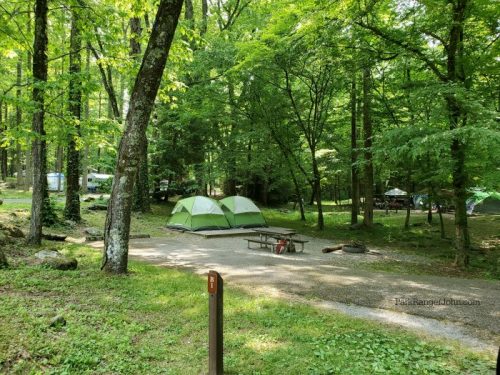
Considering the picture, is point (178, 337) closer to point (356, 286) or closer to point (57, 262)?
point (57, 262)

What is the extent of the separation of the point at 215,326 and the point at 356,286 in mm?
4074

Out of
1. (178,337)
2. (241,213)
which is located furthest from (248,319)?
(241,213)

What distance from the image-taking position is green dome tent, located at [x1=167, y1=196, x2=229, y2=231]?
583 inches

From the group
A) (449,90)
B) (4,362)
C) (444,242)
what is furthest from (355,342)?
(444,242)

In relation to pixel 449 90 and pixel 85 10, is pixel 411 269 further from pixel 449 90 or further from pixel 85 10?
pixel 85 10

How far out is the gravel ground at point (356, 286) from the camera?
16.3 feet

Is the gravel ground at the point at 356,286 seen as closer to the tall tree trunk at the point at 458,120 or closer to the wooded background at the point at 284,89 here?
the tall tree trunk at the point at 458,120

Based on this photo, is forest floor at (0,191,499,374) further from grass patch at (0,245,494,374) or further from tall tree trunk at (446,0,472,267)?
tall tree trunk at (446,0,472,267)

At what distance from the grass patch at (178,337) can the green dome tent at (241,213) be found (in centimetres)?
1000

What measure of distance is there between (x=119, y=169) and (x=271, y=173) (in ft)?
58.0

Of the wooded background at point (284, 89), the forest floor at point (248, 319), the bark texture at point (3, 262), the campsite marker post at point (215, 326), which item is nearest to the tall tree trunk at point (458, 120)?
the wooded background at point (284, 89)

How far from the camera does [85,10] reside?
865 cm

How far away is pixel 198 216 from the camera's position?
1488cm

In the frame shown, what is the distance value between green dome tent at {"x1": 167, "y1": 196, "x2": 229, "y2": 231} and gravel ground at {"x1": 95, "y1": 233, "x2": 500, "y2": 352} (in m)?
3.14
